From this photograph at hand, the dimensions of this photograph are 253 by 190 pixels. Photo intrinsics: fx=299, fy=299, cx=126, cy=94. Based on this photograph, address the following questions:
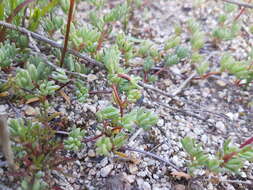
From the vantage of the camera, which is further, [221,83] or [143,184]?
[221,83]

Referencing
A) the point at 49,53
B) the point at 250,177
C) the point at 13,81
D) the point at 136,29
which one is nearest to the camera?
the point at 13,81

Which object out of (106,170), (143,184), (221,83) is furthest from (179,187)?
(221,83)

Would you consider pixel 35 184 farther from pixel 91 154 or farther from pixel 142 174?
pixel 142 174

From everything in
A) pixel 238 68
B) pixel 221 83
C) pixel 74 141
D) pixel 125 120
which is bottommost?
pixel 74 141

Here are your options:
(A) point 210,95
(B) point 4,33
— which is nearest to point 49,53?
(B) point 4,33

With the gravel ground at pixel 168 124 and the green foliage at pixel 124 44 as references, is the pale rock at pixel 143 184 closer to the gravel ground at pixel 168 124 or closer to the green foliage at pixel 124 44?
the gravel ground at pixel 168 124

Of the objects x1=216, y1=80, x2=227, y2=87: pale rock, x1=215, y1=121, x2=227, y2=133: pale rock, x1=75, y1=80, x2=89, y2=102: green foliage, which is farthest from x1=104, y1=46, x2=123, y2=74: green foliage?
x1=216, y1=80, x2=227, y2=87: pale rock

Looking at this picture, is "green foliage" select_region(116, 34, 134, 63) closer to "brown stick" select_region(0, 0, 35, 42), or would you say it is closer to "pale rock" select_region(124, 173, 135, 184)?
"brown stick" select_region(0, 0, 35, 42)

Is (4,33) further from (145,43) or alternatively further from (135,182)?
(135,182)

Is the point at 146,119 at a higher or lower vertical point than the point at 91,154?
higher
